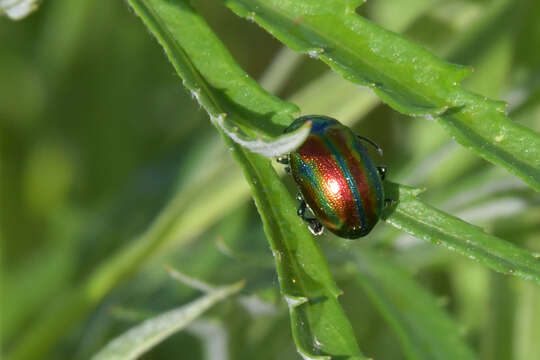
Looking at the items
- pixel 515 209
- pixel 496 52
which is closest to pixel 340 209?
pixel 515 209

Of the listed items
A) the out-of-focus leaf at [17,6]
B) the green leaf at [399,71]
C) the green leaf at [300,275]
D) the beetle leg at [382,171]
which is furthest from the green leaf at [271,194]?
the beetle leg at [382,171]

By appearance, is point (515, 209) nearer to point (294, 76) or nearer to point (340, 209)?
point (340, 209)

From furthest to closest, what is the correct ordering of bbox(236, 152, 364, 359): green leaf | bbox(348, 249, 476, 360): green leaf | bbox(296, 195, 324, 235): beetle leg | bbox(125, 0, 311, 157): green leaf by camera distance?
1. bbox(348, 249, 476, 360): green leaf
2. bbox(296, 195, 324, 235): beetle leg
3. bbox(125, 0, 311, 157): green leaf
4. bbox(236, 152, 364, 359): green leaf

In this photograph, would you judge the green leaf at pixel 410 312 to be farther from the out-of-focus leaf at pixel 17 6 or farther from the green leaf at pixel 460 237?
the out-of-focus leaf at pixel 17 6

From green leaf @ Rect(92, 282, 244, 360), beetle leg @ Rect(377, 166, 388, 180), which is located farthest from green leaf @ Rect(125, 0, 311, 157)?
green leaf @ Rect(92, 282, 244, 360)

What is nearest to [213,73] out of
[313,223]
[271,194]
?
[271,194]

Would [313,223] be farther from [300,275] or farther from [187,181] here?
[187,181]

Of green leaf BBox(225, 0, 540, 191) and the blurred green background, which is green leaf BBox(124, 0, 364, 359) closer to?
green leaf BBox(225, 0, 540, 191)
